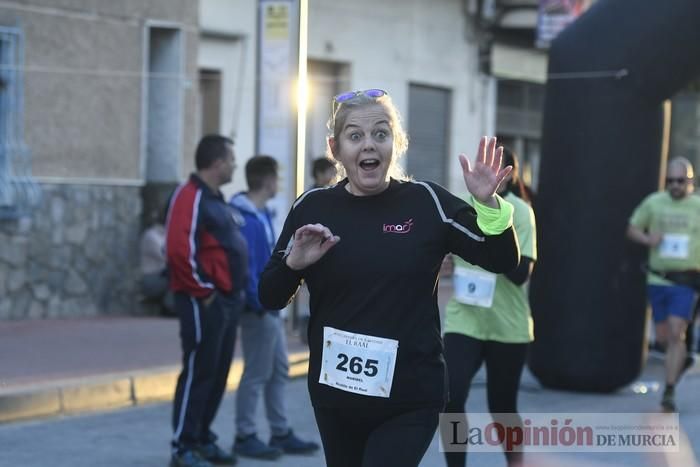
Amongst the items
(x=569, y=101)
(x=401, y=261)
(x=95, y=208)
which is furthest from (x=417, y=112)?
(x=401, y=261)

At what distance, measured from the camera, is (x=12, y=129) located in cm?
1366

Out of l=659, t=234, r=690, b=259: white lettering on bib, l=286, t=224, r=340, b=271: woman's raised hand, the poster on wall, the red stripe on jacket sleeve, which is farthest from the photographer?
the poster on wall

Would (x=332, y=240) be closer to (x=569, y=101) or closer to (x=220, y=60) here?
(x=569, y=101)

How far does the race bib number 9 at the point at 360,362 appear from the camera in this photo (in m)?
4.32

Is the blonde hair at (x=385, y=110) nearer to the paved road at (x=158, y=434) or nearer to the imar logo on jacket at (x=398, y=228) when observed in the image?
the imar logo on jacket at (x=398, y=228)

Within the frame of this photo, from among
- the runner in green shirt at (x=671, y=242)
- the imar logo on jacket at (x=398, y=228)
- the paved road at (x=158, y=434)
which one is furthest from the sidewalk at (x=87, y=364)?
the imar logo on jacket at (x=398, y=228)

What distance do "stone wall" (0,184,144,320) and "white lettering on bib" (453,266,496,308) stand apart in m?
7.58

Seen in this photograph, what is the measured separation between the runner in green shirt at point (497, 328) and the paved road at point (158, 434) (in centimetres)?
104

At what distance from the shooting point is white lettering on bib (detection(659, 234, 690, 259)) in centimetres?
1050

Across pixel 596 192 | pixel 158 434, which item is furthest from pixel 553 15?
pixel 158 434

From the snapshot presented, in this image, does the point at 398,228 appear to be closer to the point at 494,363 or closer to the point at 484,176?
the point at 484,176

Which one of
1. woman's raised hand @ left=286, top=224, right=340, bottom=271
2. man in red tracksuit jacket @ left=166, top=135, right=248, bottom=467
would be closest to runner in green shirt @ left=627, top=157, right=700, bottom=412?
man in red tracksuit jacket @ left=166, top=135, right=248, bottom=467

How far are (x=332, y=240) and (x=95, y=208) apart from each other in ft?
35.2

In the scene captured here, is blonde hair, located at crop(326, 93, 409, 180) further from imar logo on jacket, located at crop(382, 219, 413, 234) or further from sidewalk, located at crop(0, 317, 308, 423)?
sidewalk, located at crop(0, 317, 308, 423)
